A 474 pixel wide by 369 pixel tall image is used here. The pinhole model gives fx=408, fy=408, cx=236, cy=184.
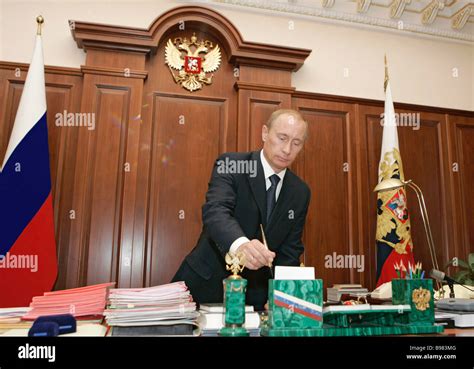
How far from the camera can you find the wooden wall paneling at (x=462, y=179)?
413 cm

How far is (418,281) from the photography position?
1.28 m

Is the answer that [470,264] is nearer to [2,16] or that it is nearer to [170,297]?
[170,297]

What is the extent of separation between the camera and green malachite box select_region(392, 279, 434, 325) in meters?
1.20

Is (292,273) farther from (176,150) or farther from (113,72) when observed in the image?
(113,72)

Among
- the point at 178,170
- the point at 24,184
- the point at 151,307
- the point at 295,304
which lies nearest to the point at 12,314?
the point at 151,307

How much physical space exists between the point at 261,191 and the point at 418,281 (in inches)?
35.3

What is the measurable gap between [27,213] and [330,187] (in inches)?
99.9

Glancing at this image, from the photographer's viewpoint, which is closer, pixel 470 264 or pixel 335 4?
pixel 470 264

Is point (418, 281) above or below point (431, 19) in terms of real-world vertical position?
below

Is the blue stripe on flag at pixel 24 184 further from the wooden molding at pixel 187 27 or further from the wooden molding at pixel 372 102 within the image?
the wooden molding at pixel 372 102

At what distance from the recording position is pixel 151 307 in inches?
42.8

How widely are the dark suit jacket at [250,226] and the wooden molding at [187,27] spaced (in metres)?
1.87

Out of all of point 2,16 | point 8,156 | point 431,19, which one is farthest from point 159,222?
point 431,19

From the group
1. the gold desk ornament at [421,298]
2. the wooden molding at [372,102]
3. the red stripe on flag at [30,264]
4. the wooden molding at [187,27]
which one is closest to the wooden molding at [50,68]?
the wooden molding at [187,27]
